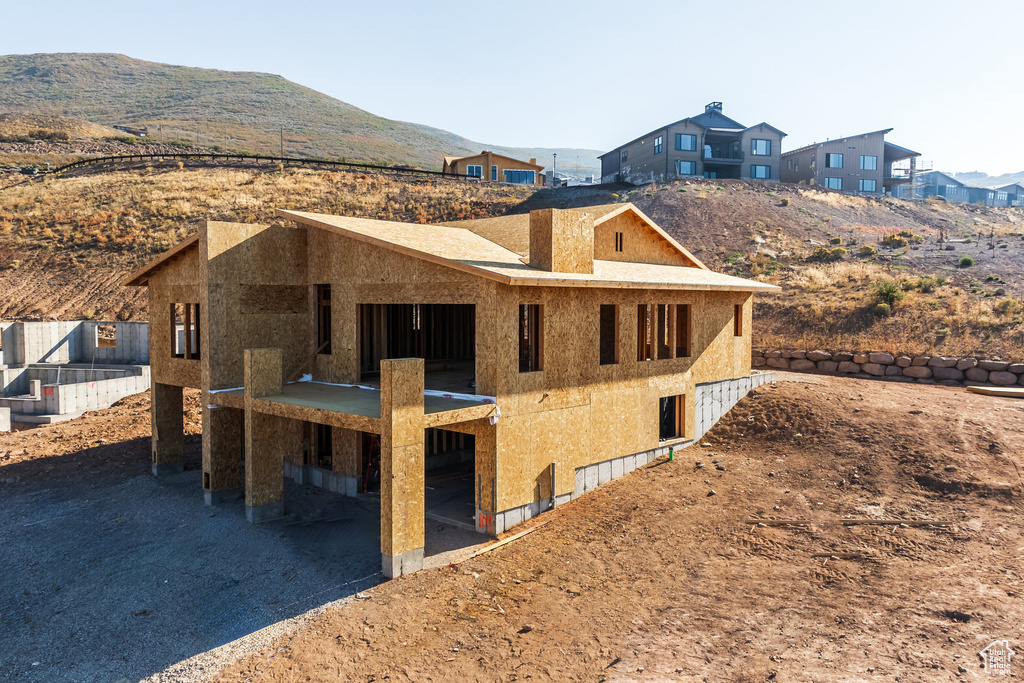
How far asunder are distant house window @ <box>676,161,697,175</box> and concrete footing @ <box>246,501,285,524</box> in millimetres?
51990

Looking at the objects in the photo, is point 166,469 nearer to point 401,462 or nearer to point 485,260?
point 401,462

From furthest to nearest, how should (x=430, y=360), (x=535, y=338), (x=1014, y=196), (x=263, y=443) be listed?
(x=1014, y=196) → (x=430, y=360) → (x=263, y=443) → (x=535, y=338)

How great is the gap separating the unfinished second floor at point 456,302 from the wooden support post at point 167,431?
710 millimetres

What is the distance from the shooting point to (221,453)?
648 inches

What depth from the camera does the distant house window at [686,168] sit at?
58750 mm

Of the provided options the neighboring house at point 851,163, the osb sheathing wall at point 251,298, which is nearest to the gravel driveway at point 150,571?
the osb sheathing wall at point 251,298

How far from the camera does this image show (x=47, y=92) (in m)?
142

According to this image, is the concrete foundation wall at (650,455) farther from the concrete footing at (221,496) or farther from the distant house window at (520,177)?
the distant house window at (520,177)

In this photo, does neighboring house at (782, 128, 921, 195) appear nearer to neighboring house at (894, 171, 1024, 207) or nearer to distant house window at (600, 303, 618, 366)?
neighboring house at (894, 171, 1024, 207)

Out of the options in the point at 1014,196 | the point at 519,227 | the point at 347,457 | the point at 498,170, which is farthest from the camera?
the point at 1014,196

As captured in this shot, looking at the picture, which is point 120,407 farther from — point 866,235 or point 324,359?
point 866,235

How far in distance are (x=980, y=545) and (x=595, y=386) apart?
829cm

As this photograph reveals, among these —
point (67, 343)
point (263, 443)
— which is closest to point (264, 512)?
point (263, 443)

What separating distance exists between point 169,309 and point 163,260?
1633 millimetres
